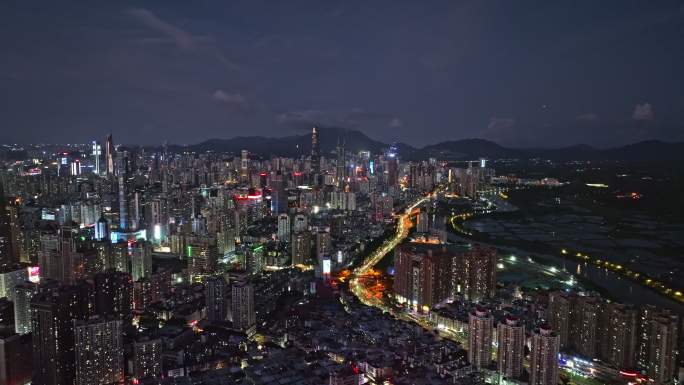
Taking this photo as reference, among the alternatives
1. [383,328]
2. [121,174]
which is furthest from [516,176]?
[383,328]

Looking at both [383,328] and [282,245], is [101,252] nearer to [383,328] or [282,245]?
[282,245]

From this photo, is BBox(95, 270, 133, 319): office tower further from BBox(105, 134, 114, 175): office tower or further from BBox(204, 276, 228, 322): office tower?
BBox(105, 134, 114, 175): office tower

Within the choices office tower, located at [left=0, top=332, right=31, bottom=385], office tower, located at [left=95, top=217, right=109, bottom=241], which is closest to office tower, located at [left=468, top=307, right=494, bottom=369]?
office tower, located at [left=0, top=332, right=31, bottom=385]

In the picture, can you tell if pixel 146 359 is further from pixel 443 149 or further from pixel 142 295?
pixel 443 149

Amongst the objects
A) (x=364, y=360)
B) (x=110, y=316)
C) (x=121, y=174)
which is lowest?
(x=364, y=360)

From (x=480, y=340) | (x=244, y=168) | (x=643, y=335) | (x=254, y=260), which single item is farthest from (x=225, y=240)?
(x=244, y=168)
